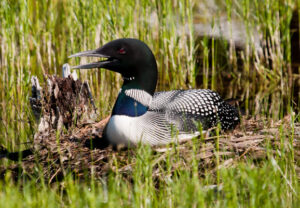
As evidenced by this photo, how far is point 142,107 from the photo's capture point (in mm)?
4035

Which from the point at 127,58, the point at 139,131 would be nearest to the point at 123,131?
the point at 139,131

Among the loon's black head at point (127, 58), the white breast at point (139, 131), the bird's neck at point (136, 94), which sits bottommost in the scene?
the white breast at point (139, 131)

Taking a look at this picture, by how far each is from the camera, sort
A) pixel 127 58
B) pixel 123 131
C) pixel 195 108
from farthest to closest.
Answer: pixel 195 108 → pixel 127 58 → pixel 123 131

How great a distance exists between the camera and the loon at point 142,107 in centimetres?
384

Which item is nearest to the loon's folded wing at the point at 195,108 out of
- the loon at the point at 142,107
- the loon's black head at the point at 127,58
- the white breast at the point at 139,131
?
the loon at the point at 142,107

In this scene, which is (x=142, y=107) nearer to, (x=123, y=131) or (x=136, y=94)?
(x=136, y=94)

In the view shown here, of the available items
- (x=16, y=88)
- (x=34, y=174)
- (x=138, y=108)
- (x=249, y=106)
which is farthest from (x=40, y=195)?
(x=249, y=106)

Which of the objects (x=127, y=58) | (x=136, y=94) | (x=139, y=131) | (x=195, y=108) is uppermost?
(x=127, y=58)

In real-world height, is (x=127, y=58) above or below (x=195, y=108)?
above

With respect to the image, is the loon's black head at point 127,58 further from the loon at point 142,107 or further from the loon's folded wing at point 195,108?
the loon's folded wing at point 195,108

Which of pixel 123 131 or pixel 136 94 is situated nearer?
pixel 123 131

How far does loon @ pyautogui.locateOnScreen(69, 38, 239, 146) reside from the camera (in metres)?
3.84

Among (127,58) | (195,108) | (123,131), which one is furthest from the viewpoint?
(195,108)

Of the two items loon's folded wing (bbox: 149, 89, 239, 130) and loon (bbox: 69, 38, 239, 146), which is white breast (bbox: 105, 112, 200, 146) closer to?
loon (bbox: 69, 38, 239, 146)
